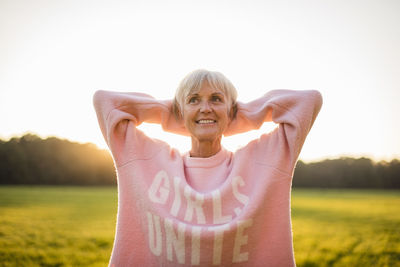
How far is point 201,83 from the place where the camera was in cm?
228

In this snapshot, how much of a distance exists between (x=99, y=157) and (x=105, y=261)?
42.0 metres

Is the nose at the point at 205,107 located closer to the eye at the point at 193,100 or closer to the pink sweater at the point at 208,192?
the eye at the point at 193,100

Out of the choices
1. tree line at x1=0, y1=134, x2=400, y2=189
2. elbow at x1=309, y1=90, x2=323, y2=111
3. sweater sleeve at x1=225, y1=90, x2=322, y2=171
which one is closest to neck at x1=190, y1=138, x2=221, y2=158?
sweater sleeve at x1=225, y1=90, x2=322, y2=171

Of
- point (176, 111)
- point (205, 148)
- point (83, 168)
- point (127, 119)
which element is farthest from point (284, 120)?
point (83, 168)

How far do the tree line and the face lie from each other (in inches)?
1485

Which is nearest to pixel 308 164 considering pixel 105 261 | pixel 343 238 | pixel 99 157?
pixel 99 157

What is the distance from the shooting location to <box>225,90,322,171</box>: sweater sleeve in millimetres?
2123

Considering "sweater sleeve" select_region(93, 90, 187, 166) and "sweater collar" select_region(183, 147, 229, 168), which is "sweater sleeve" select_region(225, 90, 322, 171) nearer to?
"sweater collar" select_region(183, 147, 229, 168)

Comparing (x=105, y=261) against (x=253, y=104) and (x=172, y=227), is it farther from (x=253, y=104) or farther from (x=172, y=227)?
(x=253, y=104)

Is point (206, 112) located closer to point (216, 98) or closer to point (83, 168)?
point (216, 98)

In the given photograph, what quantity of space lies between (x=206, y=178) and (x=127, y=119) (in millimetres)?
880

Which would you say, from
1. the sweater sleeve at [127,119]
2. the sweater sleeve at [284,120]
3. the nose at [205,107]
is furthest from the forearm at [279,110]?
the sweater sleeve at [127,119]

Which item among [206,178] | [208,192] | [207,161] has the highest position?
[207,161]

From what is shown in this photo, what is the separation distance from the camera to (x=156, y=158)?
7.68ft
